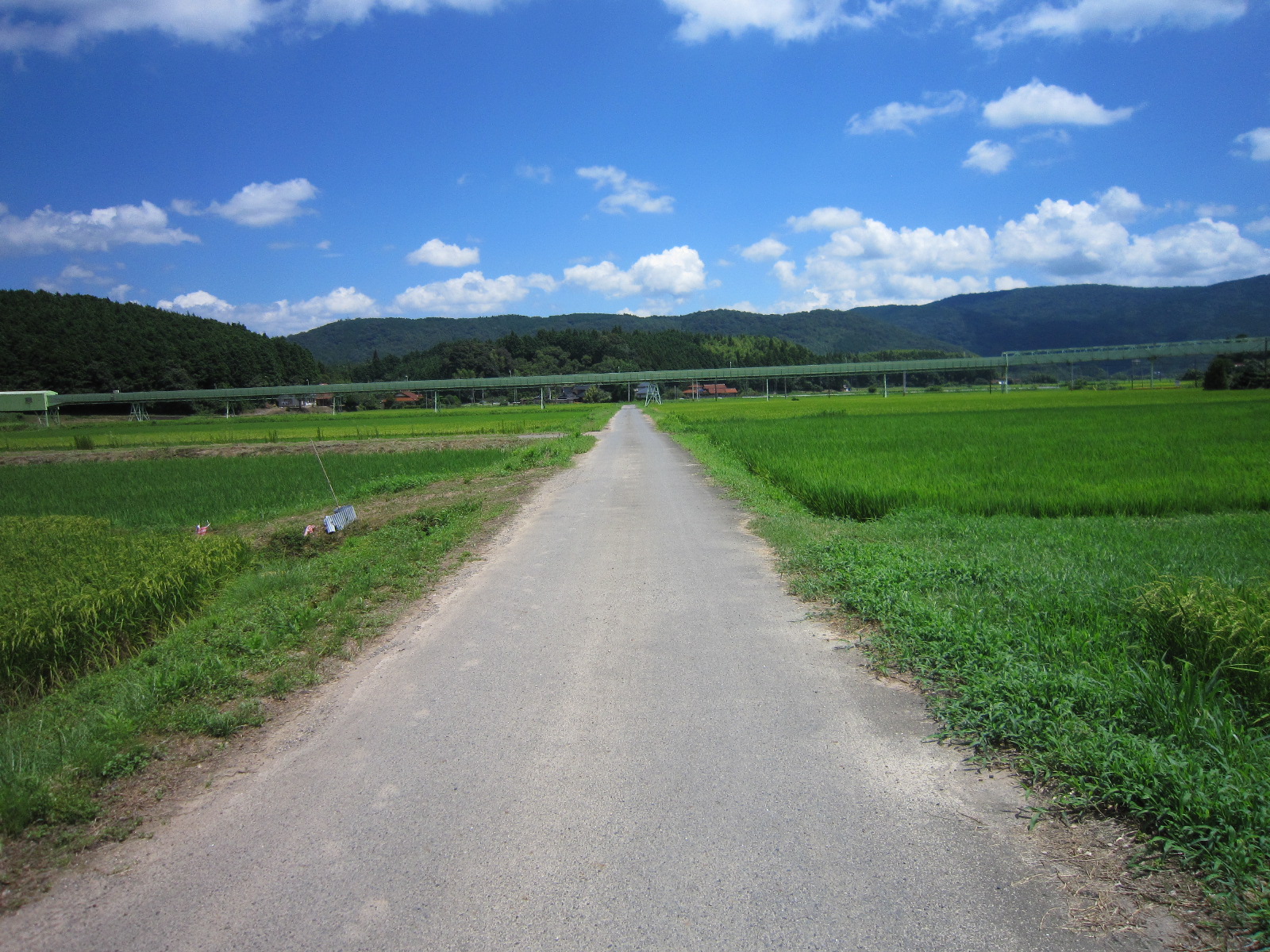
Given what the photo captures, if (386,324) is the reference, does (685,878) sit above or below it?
below

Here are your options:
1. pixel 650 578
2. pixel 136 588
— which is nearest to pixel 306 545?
pixel 136 588

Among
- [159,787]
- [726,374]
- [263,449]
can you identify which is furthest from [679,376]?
[159,787]

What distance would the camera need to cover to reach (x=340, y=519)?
10.9m

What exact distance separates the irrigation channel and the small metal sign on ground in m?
62.8

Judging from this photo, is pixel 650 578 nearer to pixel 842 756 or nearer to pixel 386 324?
pixel 842 756

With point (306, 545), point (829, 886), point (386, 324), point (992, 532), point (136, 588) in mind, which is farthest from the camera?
point (386, 324)

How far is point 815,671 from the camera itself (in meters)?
4.66

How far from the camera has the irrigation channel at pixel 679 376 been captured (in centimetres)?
7581

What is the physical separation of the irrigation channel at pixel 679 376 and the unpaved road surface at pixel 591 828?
70859 mm

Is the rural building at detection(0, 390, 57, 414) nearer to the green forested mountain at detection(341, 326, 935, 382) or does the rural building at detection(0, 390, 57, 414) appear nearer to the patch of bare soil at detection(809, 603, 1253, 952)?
the green forested mountain at detection(341, 326, 935, 382)

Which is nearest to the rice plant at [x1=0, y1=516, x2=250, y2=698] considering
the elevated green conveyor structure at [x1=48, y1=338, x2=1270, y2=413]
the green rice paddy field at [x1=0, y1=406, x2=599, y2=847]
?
the green rice paddy field at [x1=0, y1=406, x2=599, y2=847]

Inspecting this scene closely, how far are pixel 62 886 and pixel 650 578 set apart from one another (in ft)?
16.7

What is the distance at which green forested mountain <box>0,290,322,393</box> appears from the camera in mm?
85188

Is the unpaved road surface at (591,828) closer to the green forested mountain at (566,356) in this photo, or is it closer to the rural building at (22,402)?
the rural building at (22,402)
